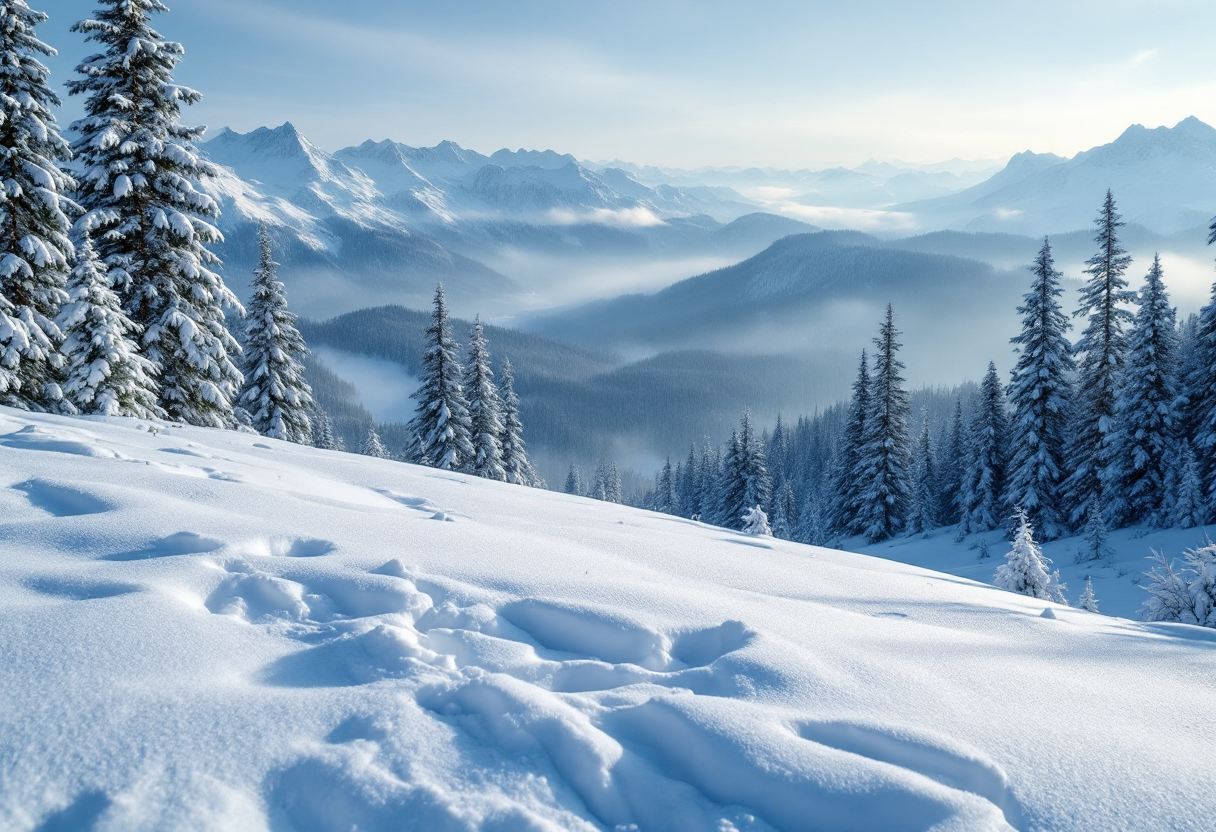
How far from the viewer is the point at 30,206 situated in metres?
15.2

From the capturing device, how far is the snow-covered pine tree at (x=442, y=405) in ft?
97.5

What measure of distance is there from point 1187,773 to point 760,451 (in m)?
38.6

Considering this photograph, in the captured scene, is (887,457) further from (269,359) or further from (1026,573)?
(269,359)

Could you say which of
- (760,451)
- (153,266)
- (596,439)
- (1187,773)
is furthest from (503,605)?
(596,439)

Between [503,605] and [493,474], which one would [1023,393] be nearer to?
[493,474]

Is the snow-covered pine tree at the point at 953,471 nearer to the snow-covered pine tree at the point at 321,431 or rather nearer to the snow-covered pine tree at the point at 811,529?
the snow-covered pine tree at the point at 811,529

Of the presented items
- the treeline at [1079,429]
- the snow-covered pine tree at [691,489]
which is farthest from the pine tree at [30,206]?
the snow-covered pine tree at [691,489]

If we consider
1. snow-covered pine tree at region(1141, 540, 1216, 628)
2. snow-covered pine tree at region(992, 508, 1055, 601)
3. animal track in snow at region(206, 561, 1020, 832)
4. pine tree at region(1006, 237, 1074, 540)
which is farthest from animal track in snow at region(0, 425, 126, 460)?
pine tree at region(1006, 237, 1074, 540)

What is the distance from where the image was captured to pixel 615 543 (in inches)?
265

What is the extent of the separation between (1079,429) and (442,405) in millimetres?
28915

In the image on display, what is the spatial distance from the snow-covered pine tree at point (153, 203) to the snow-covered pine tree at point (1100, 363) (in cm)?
3148

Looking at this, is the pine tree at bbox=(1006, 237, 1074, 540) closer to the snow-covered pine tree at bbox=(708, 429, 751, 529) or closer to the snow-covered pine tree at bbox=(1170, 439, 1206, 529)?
the snow-covered pine tree at bbox=(1170, 439, 1206, 529)

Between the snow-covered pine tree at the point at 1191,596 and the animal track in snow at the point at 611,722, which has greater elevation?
the animal track in snow at the point at 611,722

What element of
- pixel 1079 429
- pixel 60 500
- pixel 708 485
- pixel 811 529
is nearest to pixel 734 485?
pixel 811 529
